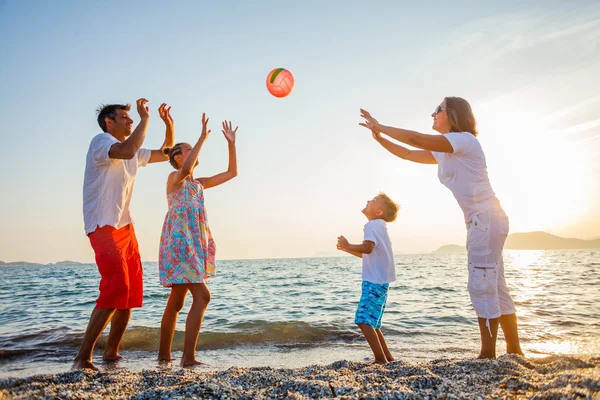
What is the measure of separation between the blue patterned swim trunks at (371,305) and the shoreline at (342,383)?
1.96 feet

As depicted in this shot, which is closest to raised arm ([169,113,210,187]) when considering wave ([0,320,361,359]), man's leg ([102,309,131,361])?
man's leg ([102,309,131,361])

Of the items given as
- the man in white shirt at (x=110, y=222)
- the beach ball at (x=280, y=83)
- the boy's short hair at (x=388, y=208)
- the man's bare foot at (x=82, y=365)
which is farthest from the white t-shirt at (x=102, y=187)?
the boy's short hair at (x=388, y=208)

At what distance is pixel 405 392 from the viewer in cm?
266

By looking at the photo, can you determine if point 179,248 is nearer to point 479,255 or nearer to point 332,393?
point 332,393

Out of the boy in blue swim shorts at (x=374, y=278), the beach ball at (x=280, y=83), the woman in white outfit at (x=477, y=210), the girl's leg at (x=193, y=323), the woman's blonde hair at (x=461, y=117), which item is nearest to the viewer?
the woman in white outfit at (x=477, y=210)

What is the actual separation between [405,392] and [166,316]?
2.83 metres

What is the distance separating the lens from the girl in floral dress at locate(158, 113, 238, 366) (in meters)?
4.30

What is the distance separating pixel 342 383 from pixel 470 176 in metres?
2.19

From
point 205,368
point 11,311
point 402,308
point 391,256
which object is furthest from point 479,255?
point 11,311

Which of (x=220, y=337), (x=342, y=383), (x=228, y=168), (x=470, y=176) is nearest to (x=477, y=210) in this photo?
(x=470, y=176)

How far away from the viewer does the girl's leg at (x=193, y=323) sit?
4.27 metres

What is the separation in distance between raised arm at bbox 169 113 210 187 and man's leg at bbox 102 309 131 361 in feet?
4.87

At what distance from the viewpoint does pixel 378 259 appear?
4637 millimetres

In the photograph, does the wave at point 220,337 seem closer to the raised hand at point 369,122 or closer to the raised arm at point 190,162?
the raised arm at point 190,162
